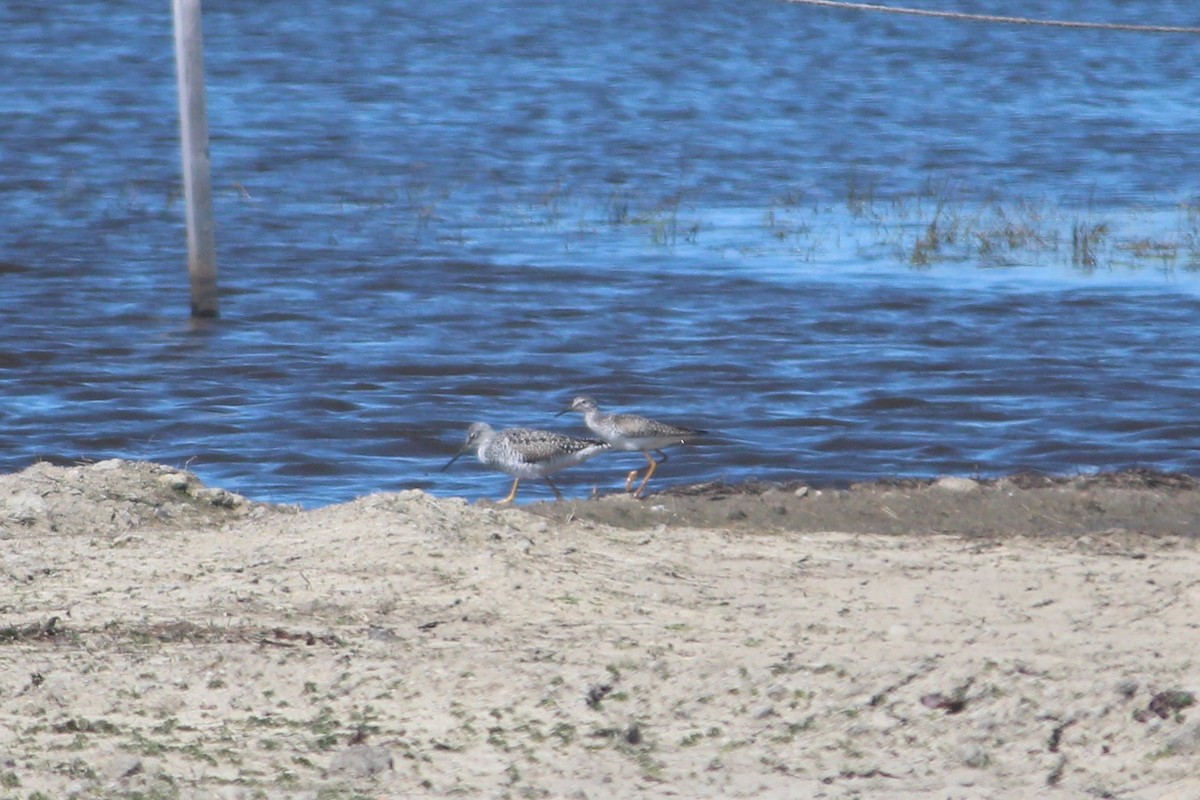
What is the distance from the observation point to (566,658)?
6.96 metres

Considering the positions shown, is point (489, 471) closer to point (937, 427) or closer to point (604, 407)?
point (604, 407)

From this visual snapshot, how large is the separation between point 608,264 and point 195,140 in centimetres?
506

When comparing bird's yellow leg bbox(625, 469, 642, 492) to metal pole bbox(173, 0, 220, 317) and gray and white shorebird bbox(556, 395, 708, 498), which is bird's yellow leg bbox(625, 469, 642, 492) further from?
metal pole bbox(173, 0, 220, 317)

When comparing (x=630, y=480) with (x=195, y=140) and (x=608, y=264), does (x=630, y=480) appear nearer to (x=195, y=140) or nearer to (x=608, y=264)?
Result: (x=195, y=140)

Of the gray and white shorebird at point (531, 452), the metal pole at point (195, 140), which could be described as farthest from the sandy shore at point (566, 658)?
the metal pole at point (195, 140)

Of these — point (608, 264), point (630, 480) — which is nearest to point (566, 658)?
point (630, 480)

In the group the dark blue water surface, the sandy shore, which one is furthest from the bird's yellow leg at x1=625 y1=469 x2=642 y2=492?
the sandy shore

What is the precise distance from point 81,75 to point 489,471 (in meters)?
23.7

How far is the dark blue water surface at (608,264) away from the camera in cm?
1329

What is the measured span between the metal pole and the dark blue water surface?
667 mm

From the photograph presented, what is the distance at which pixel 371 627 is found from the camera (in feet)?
24.0

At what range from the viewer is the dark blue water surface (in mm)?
13289

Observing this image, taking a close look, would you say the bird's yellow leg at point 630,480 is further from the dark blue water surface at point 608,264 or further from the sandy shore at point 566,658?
the sandy shore at point 566,658

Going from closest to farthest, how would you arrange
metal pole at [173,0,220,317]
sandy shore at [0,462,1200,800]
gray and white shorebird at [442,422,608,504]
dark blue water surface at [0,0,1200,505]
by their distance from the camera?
sandy shore at [0,462,1200,800] < gray and white shorebird at [442,422,608,504] < dark blue water surface at [0,0,1200,505] < metal pole at [173,0,220,317]
